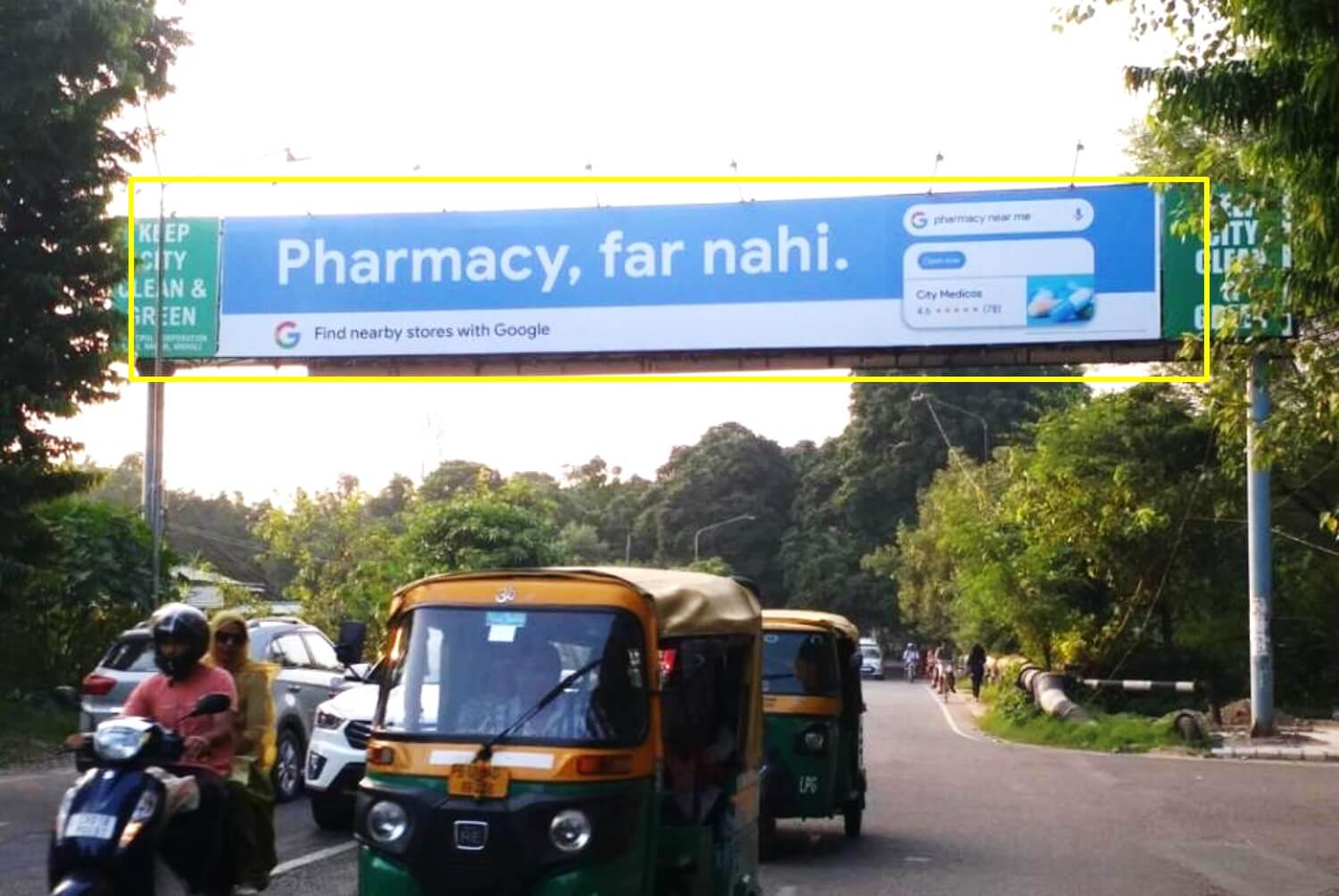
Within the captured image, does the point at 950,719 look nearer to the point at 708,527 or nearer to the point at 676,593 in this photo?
the point at 676,593

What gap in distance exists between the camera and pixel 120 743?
644 cm

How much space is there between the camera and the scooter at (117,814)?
20.4ft

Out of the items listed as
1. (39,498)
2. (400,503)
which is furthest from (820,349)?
(400,503)

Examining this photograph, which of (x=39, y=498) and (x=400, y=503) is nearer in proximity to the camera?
(x=39, y=498)

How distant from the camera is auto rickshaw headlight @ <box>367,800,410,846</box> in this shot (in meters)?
7.38

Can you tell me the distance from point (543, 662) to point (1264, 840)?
9.30 metres

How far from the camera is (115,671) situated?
561 inches

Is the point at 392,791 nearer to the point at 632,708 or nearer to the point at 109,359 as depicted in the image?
the point at 632,708

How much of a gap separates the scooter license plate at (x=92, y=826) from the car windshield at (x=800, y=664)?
708 cm

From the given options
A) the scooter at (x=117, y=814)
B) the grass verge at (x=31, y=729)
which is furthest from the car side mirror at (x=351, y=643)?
the scooter at (x=117, y=814)

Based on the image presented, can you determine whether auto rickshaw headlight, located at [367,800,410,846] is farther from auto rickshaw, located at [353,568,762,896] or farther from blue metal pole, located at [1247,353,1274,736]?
blue metal pole, located at [1247,353,1274,736]

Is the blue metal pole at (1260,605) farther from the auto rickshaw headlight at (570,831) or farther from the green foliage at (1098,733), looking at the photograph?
the auto rickshaw headlight at (570,831)

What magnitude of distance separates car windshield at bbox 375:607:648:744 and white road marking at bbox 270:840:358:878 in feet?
12.0

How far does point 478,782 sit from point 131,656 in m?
8.15
